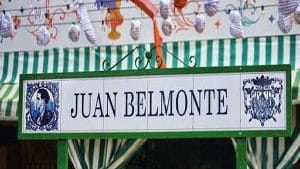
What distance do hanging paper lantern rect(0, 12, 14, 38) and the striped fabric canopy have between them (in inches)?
24.3

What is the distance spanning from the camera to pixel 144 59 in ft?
29.4

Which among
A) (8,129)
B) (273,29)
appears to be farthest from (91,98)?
(8,129)

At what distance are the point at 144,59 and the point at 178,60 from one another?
1.55 feet

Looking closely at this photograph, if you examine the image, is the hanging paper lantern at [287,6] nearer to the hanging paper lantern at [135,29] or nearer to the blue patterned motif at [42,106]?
the hanging paper lantern at [135,29]

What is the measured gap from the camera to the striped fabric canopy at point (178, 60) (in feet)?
25.3

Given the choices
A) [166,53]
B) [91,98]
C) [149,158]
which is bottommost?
[149,158]

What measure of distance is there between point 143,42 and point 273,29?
1.65 m

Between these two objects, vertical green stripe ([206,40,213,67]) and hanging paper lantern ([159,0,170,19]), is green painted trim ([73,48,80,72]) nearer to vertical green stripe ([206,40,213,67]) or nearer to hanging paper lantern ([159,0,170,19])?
hanging paper lantern ([159,0,170,19])

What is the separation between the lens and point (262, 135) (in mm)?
7207

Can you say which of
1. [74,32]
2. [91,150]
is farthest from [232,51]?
[91,150]

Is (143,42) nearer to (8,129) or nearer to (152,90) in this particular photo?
(152,90)

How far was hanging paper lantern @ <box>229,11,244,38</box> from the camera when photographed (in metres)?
8.19

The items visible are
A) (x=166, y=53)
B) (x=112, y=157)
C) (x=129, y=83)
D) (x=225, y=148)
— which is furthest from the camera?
(x=225, y=148)

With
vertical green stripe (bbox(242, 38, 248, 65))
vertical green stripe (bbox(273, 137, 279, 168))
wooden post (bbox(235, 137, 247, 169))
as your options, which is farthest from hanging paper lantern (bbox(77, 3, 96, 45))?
vertical green stripe (bbox(273, 137, 279, 168))
